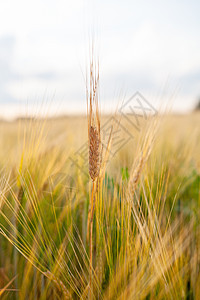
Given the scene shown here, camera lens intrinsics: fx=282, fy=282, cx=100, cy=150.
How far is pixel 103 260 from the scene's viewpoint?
69 cm

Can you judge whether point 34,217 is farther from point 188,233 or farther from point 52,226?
point 188,233

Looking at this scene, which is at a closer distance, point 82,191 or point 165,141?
point 82,191

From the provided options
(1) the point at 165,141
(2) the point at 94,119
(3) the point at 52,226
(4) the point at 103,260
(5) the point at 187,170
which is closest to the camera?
(2) the point at 94,119

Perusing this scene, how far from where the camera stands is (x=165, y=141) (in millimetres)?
1955

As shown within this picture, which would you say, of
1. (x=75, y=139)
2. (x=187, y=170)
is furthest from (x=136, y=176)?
(x=75, y=139)

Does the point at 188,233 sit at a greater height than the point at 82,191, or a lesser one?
lesser

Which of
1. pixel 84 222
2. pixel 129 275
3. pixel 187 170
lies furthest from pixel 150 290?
pixel 187 170

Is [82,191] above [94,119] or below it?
below

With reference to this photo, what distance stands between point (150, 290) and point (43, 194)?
429 mm

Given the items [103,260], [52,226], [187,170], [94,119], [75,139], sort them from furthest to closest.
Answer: [75,139] < [187,170] < [52,226] < [103,260] < [94,119]

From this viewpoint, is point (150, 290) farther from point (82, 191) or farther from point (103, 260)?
point (82, 191)

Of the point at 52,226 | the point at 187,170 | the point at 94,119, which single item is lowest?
the point at 52,226

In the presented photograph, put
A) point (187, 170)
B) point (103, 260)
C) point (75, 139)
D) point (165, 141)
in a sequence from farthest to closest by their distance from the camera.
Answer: point (165, 141) → point (75, 139) → point (187, 170) → point (103, 260)

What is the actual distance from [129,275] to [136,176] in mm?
234
